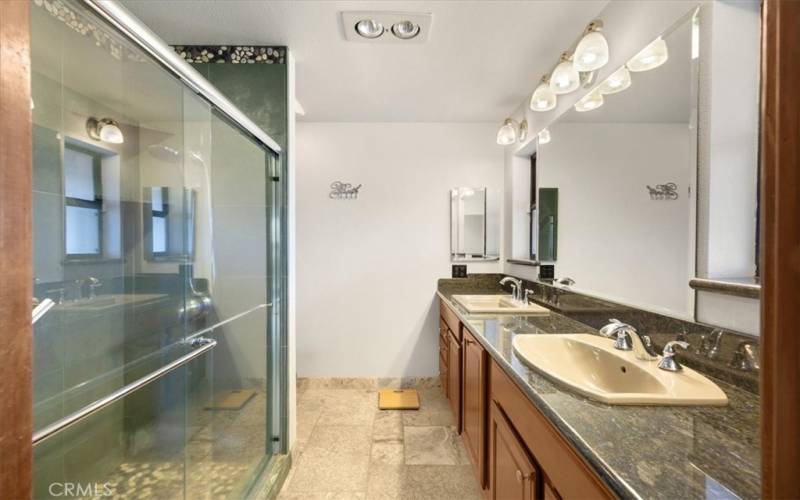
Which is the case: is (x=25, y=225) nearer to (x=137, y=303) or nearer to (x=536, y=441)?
(x=536, y=441)

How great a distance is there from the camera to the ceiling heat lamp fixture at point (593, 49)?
1.38m

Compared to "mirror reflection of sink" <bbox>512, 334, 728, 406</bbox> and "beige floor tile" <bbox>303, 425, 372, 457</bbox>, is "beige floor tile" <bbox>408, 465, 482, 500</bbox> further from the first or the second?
"mirror reflection of sink" <bbox>512, 334, 728, 406</bbox>

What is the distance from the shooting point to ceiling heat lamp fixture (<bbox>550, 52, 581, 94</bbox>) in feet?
5.31

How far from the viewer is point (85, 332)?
139 centimetres

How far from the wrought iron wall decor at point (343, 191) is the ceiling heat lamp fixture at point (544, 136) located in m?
1.49

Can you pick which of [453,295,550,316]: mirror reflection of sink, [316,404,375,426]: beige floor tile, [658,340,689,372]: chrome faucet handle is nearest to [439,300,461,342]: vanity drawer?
[453,295,550,316]: mirror reflection of sink

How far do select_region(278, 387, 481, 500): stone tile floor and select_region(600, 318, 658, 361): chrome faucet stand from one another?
1.11 meters

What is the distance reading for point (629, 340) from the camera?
115cm

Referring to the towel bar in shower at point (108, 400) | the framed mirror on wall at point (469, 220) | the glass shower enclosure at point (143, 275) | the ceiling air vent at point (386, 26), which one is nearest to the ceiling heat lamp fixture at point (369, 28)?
the ceiling air vent at point (386, 26)

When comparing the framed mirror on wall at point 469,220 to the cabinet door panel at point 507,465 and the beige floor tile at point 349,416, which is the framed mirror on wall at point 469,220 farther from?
the cabinet door panel at point 507,465

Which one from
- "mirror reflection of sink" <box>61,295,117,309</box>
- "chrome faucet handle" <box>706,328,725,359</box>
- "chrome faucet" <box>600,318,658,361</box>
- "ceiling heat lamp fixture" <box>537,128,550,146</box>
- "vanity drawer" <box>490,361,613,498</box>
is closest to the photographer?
"vanity drawer" <box>490,361,613,498</box>

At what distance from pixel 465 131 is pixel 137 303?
2629mm

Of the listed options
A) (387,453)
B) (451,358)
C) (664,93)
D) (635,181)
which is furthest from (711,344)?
(387,453)

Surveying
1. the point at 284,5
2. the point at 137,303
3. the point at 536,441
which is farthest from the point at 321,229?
the point at 536,441
